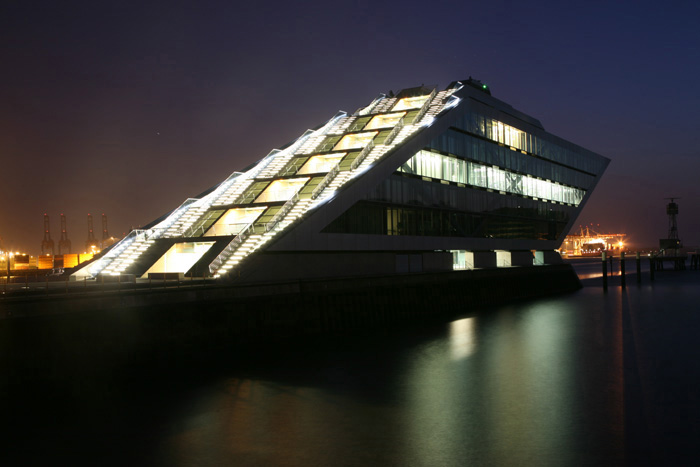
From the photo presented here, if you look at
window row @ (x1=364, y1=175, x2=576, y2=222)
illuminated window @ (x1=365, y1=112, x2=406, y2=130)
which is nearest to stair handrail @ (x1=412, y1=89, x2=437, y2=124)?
illuminated window @ (x1=365, y1=112, x2=406, y2=130)

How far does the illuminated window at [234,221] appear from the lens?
3533 cm

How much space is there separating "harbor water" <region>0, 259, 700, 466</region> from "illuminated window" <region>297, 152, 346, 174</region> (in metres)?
16.0

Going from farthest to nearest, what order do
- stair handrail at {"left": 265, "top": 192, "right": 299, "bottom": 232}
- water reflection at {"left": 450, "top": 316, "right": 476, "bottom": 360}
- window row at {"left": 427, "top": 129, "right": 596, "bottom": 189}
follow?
window row at {"left": 427, "top": 129, "right": 596, "bottom": 189} → stair handrail at {"left": 265, "top": 192, "right": 299, "bottom": 232} → water reflection at {"left": 450, "top": 316, "right": 476, "bottom": 360}

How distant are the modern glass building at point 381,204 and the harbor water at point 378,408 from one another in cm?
677

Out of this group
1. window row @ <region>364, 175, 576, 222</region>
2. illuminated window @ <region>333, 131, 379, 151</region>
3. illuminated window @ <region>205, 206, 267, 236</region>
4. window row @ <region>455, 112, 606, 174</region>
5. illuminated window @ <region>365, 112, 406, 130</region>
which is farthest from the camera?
window row @ <region>455, 112, 606, 174</region>

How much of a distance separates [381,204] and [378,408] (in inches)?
902

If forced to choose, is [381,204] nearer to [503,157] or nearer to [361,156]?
[361,156]

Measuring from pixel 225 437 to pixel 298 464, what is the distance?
2.61 meters

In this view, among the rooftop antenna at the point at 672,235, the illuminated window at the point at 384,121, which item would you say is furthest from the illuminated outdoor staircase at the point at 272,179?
the rooftop antenna at the point at 672,235

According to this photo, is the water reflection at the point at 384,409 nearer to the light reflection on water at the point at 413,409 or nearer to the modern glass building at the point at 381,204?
the light reflection on water at the point at 413,409

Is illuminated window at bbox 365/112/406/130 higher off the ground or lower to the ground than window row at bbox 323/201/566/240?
higher

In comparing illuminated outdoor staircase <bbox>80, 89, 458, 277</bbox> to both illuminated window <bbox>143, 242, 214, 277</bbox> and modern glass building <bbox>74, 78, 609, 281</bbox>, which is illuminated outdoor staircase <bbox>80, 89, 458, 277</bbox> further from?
illuminated window <bbox>143, 242, 214, 277</bbox>

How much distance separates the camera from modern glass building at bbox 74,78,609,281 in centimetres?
3259

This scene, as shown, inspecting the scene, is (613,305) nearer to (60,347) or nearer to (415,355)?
(415,355)
